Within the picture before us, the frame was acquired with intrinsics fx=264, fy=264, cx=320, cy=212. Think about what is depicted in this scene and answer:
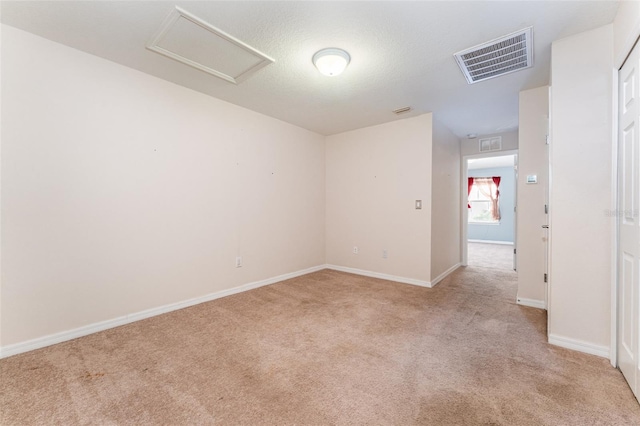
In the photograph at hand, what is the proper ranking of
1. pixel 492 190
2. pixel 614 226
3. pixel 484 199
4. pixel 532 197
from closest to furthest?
pixel 614 226 < pixel 532 197 < pixel 492 190 < pixel 484 199

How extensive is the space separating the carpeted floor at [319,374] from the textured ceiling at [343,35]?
8.07 ft

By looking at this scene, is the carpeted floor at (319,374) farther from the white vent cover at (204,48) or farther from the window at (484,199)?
the window at (484,199)

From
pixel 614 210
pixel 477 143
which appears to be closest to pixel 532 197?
pixel 614 210

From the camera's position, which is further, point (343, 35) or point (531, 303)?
point (531, 303)

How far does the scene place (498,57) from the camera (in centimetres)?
236

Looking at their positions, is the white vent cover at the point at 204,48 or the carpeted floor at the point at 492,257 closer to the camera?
the white vent cover at the point at 204,48

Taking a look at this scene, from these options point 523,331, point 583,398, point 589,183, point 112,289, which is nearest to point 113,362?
point 112,289

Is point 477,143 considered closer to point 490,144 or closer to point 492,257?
point 490,144

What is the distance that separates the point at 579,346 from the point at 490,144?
11.9 feet

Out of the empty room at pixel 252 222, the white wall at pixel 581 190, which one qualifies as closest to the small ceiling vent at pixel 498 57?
the empty room at pixel 252 222

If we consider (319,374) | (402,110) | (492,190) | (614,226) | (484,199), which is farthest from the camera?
(484,199)

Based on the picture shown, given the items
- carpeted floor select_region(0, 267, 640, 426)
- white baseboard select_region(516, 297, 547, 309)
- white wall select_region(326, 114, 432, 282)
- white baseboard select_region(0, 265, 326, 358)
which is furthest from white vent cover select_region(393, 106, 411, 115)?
white baseboard select_region(0, 265, 326, 358)

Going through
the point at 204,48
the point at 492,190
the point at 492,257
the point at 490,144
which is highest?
the point at 204,48

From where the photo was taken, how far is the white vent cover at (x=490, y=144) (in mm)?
4618
